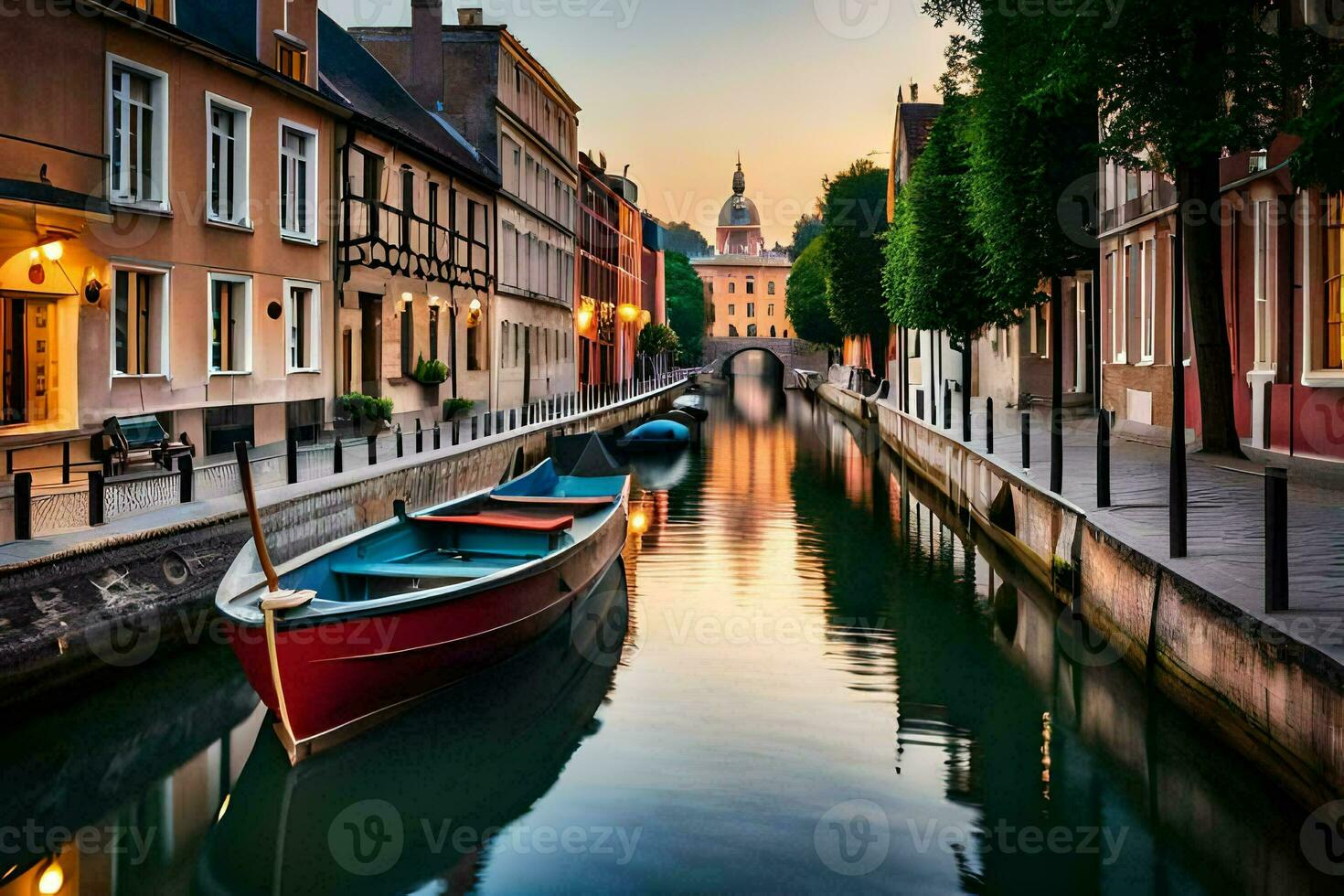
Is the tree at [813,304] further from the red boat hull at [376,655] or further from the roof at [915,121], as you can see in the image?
the red boat hull at [376,655]

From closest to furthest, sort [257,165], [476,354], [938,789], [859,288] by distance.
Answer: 1. [938,789]
2. [257,165]
3. [476,354]
4. [859,288]

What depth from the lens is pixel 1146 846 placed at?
7.56m

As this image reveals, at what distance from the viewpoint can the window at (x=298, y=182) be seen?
2095 cm

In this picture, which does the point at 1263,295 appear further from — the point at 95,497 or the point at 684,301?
the point at 684,301

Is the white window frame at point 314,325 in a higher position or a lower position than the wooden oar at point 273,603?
higher

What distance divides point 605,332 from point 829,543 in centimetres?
3967

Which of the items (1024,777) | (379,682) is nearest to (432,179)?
(379,682)

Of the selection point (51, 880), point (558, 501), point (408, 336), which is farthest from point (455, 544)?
point (408, 336)

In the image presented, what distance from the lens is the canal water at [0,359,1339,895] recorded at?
7203mm

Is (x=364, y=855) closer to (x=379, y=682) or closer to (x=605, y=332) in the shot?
(x=379, y=682)

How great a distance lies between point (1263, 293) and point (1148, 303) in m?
6.03

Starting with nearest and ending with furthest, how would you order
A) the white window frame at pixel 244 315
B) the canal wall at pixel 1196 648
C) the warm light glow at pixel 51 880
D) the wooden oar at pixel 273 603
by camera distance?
the canal wall at pixel 1196 648
the warm light glow at pixel 51 880
the wooden oar at pixel 273 603
the white window frame at pixel 244 315

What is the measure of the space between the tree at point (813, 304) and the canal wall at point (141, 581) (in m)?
65.5

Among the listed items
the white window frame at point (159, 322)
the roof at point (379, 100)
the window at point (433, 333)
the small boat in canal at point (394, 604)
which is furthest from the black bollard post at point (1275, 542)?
the window at point (433, 333)
